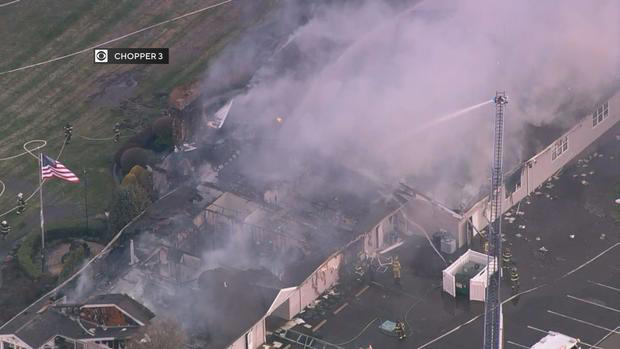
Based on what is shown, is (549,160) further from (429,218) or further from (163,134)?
(163,134)

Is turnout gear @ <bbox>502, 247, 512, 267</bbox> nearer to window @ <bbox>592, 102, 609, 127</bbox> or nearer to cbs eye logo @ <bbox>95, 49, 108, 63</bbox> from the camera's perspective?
window @ <bbox>592, 102, 609, 127</bbox>

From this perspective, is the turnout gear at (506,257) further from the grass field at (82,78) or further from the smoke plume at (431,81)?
the grass field at (82,78)

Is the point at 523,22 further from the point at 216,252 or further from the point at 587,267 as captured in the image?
the point at 216,252

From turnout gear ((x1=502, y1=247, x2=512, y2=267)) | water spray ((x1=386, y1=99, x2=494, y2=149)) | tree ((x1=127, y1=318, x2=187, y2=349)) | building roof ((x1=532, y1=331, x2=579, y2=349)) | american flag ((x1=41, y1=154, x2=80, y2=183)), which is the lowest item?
building roof ((x1=532, y1=331, x2=579, y2=349))

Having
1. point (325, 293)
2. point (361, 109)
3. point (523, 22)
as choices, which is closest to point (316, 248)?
point (325, 293)

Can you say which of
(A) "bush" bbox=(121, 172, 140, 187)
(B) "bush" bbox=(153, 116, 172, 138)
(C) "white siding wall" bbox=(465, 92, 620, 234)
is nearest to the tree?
(A) "bush" bbox=(121, 172, 140, 187)

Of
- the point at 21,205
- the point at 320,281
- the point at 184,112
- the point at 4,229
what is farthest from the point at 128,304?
the point at 184,112
